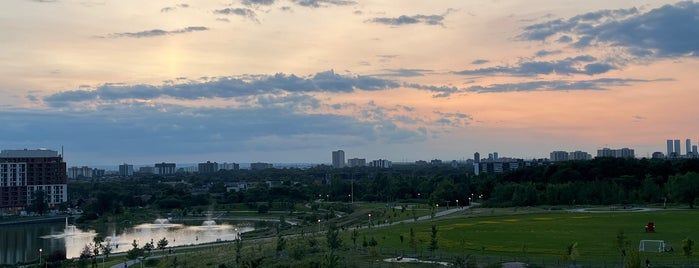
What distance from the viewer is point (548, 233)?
52.6 metres

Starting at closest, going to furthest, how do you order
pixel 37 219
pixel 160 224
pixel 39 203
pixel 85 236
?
pixel 85 236, pixel 160 224, pixel 37 219, pixel 39 203

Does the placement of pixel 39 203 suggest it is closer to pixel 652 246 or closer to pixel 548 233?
pixel 548 233

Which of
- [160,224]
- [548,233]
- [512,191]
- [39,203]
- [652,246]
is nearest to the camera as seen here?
[652,246]

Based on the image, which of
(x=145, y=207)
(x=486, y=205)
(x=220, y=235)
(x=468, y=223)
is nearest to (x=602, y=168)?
(x=486, y=205)

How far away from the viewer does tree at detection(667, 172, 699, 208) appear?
76938 millimetres

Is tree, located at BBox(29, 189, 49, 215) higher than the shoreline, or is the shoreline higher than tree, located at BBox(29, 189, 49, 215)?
tree, located at BBox(29, 189, 49, 215)

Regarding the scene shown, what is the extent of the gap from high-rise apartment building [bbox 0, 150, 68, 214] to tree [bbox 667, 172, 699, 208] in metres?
116

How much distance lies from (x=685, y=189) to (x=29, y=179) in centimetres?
12471

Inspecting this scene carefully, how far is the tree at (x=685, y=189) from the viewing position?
252ft

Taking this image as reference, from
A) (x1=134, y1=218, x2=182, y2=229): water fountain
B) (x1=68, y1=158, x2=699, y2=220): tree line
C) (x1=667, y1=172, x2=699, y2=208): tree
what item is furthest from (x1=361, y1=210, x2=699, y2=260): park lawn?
(x1=134, y1=218, x2=182, y2=229): water fountain

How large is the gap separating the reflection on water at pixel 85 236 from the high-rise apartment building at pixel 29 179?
30263mm

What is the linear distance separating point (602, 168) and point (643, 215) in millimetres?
39723

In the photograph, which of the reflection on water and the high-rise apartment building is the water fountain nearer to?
the reflection on water

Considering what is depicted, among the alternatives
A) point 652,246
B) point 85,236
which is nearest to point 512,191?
point 652,246
